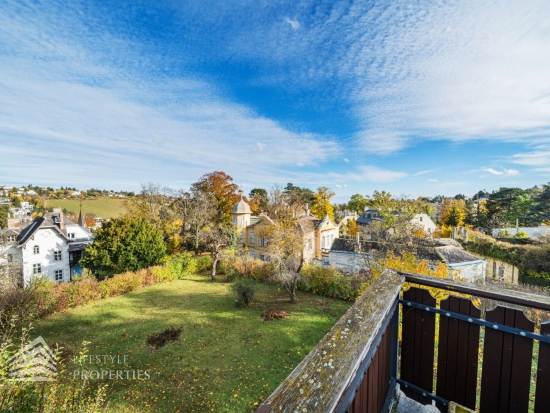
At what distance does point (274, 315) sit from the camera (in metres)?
10.9

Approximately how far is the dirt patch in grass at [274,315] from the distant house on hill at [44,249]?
607 inches

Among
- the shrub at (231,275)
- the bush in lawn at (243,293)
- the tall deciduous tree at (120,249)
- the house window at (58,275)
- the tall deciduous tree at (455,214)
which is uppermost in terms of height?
the tall deciduous tree at (455,214)

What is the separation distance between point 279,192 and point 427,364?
933 inches

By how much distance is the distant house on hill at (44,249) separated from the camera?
16.8m

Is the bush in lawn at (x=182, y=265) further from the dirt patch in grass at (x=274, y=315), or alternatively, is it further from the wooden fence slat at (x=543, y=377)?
the wooden fence slat at (x=543, y=377)

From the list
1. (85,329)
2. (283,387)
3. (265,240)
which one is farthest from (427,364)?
(265,240)

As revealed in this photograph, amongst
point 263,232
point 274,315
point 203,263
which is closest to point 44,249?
point 203,263

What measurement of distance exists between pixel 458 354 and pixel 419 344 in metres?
0.27

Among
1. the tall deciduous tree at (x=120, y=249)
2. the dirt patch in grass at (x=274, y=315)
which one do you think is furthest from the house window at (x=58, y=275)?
the dirt patch in grass at (x=274, y=315)

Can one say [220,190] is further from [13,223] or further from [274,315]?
[274,315]

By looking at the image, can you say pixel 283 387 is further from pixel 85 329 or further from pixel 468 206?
pixel 468 206

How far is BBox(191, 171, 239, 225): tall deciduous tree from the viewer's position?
2809cm

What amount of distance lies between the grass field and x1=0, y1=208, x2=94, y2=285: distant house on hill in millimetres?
15330

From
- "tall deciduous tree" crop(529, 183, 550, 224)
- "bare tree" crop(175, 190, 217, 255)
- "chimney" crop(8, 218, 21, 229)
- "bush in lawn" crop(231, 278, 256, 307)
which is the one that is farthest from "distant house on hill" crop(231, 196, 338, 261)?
"tall deciduous tree" crop(529, 183, 550, 224)
